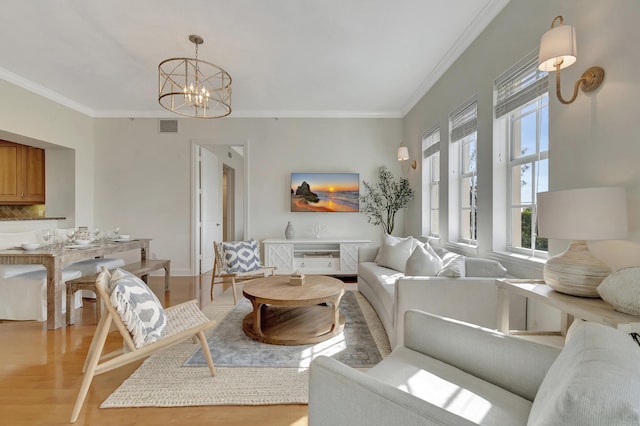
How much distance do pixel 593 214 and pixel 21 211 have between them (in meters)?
7.85

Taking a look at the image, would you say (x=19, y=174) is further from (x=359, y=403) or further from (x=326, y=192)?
(x=359, y=403)

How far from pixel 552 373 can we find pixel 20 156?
720cm

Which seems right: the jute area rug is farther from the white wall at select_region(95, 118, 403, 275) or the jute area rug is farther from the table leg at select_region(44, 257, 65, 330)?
the white wall at select_region(95, 118, 403, 275)

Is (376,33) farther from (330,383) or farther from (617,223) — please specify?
(330,383)

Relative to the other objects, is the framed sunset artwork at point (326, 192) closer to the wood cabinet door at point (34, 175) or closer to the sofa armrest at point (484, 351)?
the sofa armrest at point (484, 351)

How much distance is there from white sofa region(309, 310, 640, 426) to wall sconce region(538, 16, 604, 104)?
1.45 meters

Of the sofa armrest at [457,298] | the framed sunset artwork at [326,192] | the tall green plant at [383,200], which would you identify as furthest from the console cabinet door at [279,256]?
the sofa armrest at [457,298]

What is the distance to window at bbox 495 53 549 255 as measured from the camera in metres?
2.25

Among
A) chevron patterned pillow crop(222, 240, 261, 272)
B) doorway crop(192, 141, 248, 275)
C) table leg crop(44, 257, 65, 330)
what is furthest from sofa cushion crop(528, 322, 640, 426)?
doorway crop(192, 141, 248, 275)

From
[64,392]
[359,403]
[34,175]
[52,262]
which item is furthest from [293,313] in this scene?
[34,175]

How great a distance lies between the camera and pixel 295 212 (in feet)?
17.4

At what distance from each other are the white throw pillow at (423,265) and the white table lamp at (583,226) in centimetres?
105

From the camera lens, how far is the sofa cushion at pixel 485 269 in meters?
2.38

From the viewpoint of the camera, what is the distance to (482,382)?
48.6 inches
